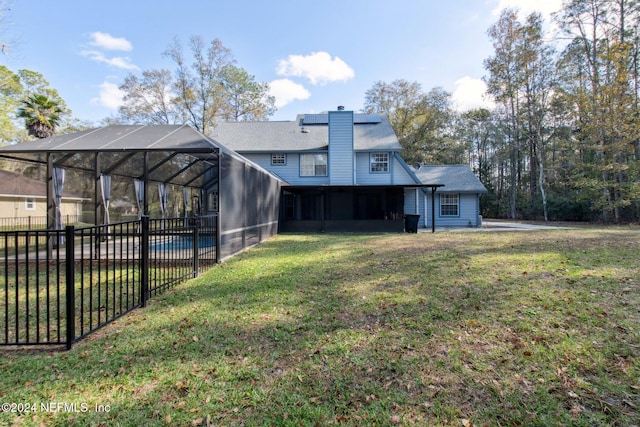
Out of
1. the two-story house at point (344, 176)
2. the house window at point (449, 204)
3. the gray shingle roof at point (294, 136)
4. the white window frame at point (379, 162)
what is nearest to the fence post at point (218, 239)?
the two-story house at point (344, 176)

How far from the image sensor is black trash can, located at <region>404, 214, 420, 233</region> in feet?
45.7

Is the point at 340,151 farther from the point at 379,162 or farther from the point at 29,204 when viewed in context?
the point at 29,204

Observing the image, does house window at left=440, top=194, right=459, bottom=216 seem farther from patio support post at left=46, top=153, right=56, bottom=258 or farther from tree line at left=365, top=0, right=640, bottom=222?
patio support post at left=46, top=153, right=56, bottom=258

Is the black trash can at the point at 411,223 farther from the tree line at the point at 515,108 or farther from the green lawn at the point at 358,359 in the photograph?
the tree line at the point at 515,108

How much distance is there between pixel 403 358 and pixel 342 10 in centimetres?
1390

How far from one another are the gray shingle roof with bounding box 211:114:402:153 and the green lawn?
1278 centimetres

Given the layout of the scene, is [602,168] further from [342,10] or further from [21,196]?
[21,196]

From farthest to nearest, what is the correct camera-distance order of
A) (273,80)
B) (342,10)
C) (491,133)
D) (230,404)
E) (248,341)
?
1. (491,133)
2. (273,80)
3. (342,10)
4. (248,341)
5. (230,404)

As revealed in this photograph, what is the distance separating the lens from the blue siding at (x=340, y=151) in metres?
16.0

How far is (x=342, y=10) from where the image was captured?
41.2 ft

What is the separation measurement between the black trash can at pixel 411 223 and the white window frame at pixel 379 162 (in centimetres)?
352

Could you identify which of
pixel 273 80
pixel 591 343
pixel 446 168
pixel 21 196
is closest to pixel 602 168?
pixel 446 168

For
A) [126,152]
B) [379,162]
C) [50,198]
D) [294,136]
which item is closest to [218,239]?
[126,152]

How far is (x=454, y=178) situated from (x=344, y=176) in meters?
7.63
